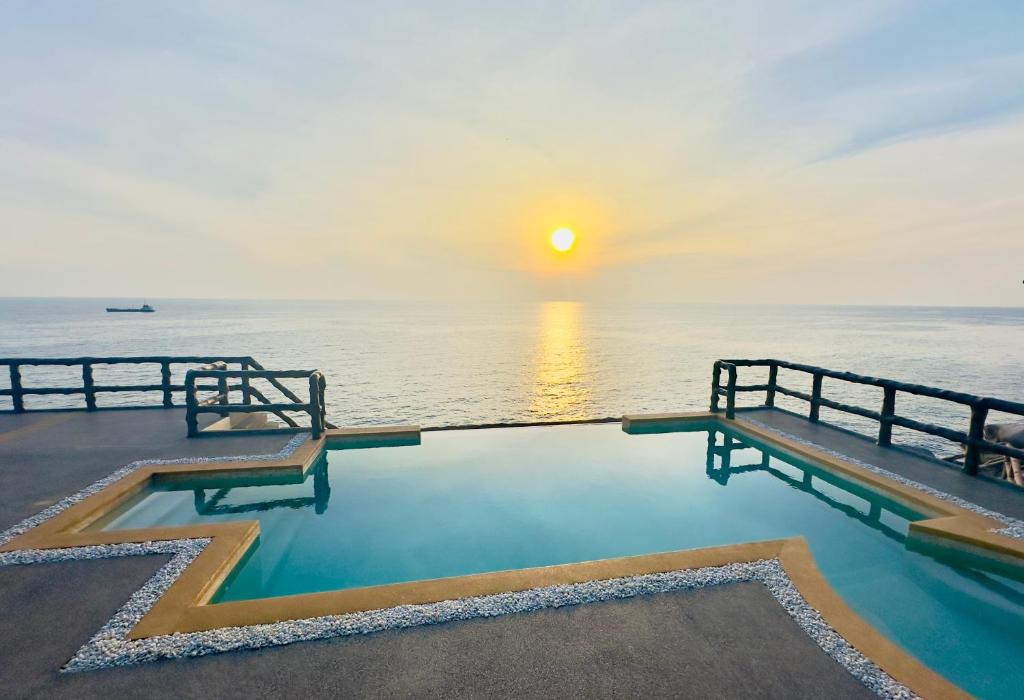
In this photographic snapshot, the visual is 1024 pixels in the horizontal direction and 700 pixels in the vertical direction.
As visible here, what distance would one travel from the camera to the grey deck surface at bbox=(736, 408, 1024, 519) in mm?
6363

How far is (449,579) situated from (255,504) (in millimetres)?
4028

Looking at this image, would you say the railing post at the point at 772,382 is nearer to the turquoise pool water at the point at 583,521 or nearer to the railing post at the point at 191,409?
the turquoise pool water at the point at 583,521

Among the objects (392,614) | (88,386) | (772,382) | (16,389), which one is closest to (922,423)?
(772,382)

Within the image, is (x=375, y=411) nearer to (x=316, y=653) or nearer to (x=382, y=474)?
(x=382, y=474)

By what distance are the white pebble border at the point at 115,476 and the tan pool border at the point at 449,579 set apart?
0.13m

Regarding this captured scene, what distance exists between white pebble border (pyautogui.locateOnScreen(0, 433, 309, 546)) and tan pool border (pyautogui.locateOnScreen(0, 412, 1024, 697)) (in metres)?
0.13

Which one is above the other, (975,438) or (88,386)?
(88,386)

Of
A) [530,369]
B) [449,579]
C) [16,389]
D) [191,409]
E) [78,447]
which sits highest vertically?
[16,389]

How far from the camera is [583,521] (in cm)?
644

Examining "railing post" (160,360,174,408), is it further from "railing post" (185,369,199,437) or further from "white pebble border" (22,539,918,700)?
"white pebble border" (22,539,918,700)

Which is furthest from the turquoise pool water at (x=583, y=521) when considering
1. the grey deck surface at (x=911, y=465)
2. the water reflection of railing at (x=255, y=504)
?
the grey deck surface at (x=911, y=465)

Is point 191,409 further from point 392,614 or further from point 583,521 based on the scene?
point 583,521

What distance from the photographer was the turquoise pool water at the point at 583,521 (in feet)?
14.9

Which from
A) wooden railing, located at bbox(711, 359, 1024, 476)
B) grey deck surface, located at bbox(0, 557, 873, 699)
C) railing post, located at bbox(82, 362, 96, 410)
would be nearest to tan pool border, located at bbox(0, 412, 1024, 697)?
grey deck surface, located at bbox(0, 557, 873, 699)
